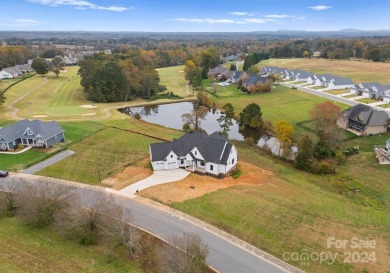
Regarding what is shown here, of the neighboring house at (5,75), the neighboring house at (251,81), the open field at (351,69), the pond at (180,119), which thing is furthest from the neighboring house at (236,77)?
the neighboring house at (5,75)

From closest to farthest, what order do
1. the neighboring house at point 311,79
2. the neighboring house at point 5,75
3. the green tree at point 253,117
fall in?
the green tree at point 253,117 → the neighboring house at point 311,79 → the neighboring house at point 5,75

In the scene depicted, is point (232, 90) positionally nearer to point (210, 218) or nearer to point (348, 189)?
point (348, 189)

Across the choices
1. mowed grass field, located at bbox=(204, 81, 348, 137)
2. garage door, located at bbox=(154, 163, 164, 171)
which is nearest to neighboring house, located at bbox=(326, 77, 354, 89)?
mowed grass field, located at bbox=(204, 81, 348, 137)

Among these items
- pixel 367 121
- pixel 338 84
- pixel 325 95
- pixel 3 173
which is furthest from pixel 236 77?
pixel 3 173

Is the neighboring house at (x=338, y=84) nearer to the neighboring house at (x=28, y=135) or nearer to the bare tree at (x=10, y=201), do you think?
the neighboring house at (x=28, y=135)

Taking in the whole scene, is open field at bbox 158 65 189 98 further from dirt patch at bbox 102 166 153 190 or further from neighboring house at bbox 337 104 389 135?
dirt patch at bbox 102 166 153 190

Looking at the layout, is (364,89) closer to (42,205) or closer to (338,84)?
(338,84)
